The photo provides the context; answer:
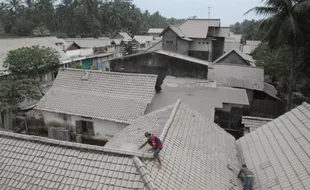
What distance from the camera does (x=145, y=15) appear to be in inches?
4409

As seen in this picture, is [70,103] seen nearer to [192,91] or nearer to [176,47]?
[192,91]

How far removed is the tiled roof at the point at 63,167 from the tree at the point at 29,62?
13724mm

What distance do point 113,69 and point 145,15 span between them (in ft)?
303

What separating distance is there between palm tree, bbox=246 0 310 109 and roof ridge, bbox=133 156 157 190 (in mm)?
15361

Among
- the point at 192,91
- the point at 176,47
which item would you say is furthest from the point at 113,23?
the point at 192,91

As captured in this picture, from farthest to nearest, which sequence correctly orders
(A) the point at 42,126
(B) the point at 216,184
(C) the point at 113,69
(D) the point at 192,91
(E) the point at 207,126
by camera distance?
(C) the point at 113,69 < (D) the point at 192,91 < (A) the point at 42,126 < (E) the point at 207,126 < (B) the point at 216,184

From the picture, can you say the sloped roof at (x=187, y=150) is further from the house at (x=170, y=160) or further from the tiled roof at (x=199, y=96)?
the tiled roof at (x=199, y=96)

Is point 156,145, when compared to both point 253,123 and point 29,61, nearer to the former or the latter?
point 253,123

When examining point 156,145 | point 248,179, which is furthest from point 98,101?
point 248,179

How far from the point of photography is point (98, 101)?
16172mm

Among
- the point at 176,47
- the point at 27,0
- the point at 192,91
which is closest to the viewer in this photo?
the point at 192,91

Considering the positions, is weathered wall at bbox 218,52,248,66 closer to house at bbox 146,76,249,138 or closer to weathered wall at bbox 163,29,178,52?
weathered wall at bbox 163,29,178,52

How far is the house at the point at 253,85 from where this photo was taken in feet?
67.9

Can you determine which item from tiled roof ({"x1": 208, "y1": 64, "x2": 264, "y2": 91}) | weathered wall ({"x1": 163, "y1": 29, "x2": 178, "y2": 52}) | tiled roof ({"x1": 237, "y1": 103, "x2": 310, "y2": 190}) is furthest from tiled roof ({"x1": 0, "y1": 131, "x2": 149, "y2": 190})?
weathered wall ({"x1": 163, "y1": 29, "x2": 178, "y2": 52})
